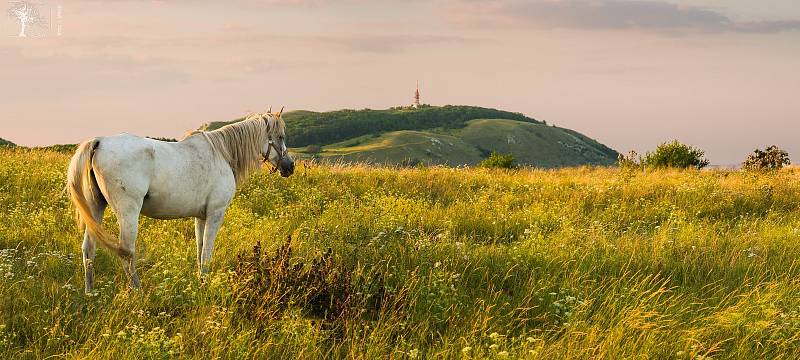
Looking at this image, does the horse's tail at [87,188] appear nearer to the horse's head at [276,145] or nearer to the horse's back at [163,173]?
the horse's back at [163,173]

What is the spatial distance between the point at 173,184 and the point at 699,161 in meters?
33.9

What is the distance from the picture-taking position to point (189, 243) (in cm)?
847

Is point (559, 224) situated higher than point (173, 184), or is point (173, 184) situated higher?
point (173, 184)

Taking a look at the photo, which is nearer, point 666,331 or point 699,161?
point 666,331

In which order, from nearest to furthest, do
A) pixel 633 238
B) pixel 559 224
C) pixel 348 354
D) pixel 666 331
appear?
pixel 348 354 < pixel 666 331 < pixel 633 238 < pixel 559 224

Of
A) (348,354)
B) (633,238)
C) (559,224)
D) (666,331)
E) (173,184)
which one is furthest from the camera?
(559,224)

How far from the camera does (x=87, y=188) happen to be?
6.23 meters

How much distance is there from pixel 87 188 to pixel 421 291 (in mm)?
3706

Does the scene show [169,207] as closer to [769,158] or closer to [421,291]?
[421,291]

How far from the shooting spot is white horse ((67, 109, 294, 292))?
6.06 meters

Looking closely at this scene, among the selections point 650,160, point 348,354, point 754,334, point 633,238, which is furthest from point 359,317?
point 650,160

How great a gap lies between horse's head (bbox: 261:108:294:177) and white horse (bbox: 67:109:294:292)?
1.10 ft

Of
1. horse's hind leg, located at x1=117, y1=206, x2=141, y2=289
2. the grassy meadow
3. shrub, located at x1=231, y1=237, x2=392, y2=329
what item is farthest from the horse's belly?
shrub, located at x1=231, y1=237, x2=392, y2=329

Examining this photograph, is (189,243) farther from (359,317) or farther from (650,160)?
(650,160)
